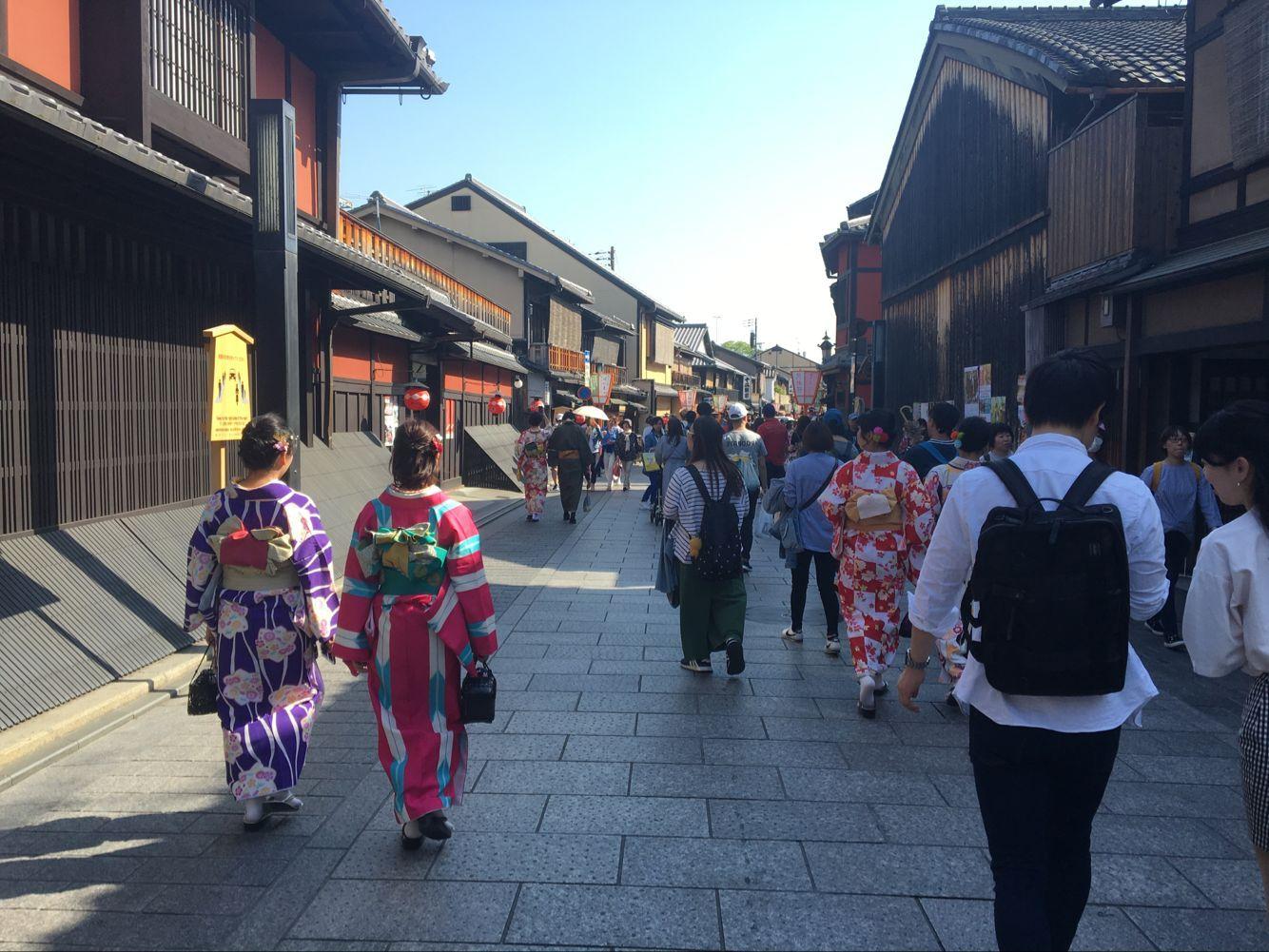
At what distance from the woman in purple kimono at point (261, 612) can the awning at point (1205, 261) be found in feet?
23.7

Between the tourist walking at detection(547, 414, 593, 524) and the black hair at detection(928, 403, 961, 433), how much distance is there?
9.60 metres

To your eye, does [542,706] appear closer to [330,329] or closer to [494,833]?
[494,833]

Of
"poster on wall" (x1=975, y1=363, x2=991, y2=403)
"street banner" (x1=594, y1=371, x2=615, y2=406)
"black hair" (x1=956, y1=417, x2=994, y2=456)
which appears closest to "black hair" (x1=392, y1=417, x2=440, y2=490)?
"black hair" (x1=956, y1=417, x2=994, y2=456)

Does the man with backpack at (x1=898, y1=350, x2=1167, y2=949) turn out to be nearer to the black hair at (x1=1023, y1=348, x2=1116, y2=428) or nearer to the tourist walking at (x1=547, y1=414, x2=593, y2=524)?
the black hair at (x1=1023, y1=348, x2=1116, y2=428)

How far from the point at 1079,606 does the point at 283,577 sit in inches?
127

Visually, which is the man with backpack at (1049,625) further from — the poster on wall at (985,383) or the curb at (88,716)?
the poster on wall at (985,383)

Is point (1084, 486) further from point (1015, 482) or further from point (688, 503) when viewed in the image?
point (688, 503)

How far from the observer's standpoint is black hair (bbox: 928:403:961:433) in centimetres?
715

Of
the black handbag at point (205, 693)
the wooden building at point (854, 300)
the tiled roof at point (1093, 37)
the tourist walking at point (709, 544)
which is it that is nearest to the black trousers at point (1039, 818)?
the black handbag at point (205, 693)

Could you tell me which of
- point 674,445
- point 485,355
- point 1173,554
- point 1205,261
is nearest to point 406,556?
point 1173,554

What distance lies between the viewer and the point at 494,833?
405cm

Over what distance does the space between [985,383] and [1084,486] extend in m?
12.7

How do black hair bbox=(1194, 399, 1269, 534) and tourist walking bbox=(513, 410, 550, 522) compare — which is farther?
tourist walking bbox=(513, 410, 550, 522)

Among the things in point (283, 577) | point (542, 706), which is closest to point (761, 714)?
point (542, 706)
